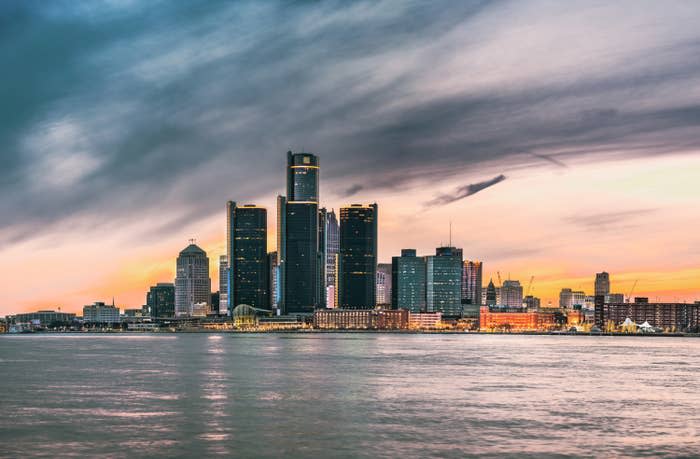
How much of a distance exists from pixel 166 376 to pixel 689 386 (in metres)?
61.8

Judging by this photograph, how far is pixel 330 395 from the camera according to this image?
80.2m

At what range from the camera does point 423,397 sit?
79.1 meters

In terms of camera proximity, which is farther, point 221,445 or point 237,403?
point 237,403

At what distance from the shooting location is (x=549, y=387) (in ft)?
297

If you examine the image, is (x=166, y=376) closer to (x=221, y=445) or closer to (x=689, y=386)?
(x=221, y=445)

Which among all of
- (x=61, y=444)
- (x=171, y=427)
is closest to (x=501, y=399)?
(x=171, y=427)

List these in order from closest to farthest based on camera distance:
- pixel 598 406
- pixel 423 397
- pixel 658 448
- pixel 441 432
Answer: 1. pixel 658 448
2. pixel 441 432
3. pixel 598 406
4. pixel 423 397

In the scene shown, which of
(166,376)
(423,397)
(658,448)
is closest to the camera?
(658,448)

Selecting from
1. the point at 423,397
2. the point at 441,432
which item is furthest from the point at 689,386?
the point at 441,432

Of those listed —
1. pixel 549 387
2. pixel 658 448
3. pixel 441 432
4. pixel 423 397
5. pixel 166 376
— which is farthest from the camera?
pixel 166 376

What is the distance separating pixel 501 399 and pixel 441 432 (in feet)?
70.1

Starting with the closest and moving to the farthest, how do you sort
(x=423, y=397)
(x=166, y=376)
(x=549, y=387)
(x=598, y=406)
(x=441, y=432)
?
(x=441, y=432) < (x=598, y=406) < (x=423, y=397) < (x=549, y=387) < (x=166, y=376)

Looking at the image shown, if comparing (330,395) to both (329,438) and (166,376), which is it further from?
(166,376)

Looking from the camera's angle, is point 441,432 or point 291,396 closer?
point 441,432
